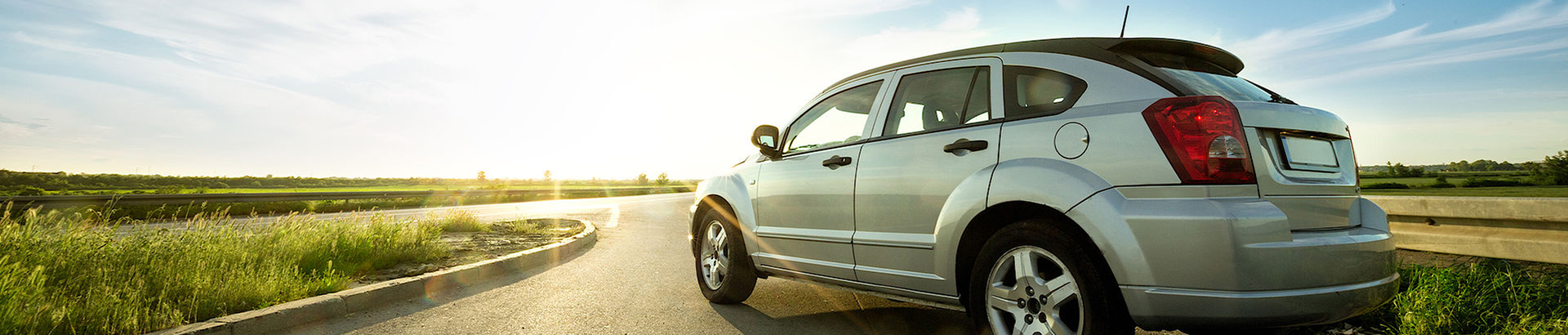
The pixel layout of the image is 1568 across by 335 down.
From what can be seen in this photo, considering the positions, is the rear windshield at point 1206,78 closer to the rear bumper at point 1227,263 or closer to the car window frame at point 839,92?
the rear bumper at point 1227,263

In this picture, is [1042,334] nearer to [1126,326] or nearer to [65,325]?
[1126,326]

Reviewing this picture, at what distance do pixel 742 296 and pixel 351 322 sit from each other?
2.64 m

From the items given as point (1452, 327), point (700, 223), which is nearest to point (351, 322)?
point (700, 223)

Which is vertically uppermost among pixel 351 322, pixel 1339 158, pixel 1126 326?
pixel 1339 158

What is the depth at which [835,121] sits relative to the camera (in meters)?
4.79

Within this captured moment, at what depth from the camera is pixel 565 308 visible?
5.36 m

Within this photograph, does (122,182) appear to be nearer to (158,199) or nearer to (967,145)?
(158,199)

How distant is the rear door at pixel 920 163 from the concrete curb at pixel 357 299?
12.1 ft

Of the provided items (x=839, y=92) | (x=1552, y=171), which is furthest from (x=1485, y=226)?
(x=839, y=92)

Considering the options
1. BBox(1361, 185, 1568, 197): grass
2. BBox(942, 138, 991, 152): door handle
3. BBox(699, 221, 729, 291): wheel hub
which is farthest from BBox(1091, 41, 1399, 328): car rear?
BBox(1361, 185, 1568, 197): grass

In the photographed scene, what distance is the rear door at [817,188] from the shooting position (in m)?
4.12

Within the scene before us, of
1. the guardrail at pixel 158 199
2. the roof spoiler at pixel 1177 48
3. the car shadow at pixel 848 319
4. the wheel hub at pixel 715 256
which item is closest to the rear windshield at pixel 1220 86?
the roof spoiler at pixel 1177 48

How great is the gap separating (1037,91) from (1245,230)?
102 cm

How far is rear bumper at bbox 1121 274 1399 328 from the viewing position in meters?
2.51
